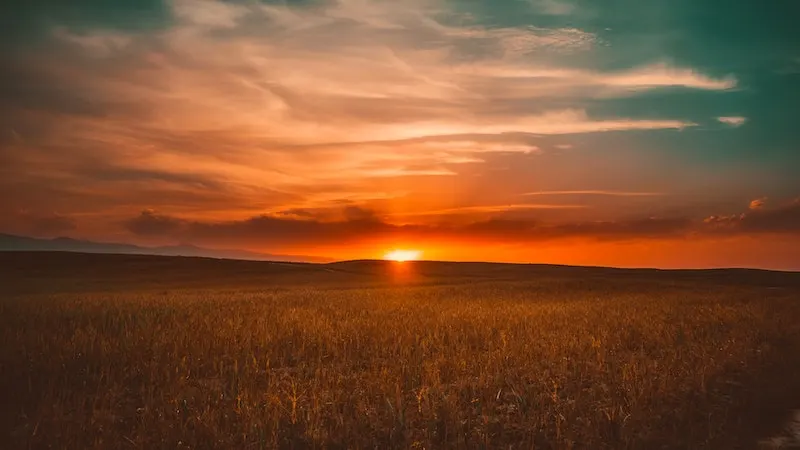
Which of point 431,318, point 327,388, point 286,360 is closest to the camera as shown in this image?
point 327,388

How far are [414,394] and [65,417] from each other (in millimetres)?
5043

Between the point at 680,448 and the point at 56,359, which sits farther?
the point at 56,359

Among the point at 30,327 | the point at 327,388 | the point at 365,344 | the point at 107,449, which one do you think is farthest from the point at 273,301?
the point at 107,449

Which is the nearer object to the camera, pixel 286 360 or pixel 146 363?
pixel 146 363

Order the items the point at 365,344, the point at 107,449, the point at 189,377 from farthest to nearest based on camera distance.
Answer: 1. the point at 365,344
2. the point at 189,377
3. the point at 107,449

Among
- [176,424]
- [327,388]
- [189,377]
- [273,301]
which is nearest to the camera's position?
[176,424]

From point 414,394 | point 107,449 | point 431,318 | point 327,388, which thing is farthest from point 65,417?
point 431,318

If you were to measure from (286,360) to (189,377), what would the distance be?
246 cm

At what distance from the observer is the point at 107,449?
686 centimetres

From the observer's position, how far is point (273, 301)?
28.9m

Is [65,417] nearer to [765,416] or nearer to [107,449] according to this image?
[107,449]

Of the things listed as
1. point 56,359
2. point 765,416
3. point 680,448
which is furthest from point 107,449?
point 765,416

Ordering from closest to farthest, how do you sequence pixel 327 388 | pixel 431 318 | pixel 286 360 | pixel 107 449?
pixel 107 449
pixel 327 388
pixel 286 360
pixel 431 318

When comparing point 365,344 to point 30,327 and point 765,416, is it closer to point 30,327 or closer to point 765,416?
point 765,416
